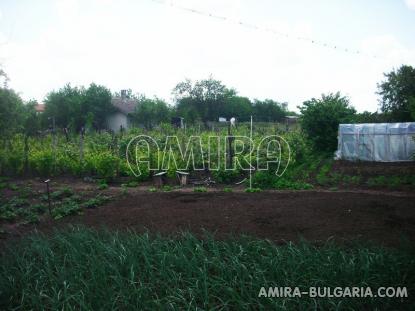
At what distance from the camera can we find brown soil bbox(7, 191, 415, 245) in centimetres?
480

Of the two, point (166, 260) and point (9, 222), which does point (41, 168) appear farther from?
point (166, 260)

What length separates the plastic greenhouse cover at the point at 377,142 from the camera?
543 inches

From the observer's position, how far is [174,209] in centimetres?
661

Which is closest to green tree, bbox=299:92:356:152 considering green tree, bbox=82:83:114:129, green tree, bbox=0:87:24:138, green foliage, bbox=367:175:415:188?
green foliage, bbox=367:175:415:188

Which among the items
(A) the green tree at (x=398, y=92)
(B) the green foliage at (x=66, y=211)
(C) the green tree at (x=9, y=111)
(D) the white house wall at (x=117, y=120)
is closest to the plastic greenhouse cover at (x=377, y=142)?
(A) the green tree at (x=398, y=92)

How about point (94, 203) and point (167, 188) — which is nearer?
point (94, 203)

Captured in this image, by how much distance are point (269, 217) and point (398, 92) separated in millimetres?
18486

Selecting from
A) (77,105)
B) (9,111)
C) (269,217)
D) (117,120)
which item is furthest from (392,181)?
(117,120)

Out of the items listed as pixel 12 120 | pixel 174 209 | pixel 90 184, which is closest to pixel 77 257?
pixel 174 209

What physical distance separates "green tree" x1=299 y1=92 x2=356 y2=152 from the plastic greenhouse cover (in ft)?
4.57

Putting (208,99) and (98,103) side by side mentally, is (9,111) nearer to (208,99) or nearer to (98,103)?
(98,103)

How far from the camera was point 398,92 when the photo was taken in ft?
66.8

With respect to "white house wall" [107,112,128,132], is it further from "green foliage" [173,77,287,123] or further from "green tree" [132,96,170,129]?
"green foliage" [173,77,287,123]

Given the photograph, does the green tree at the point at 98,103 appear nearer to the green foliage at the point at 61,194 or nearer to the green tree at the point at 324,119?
the green tree at the point at 324,119
